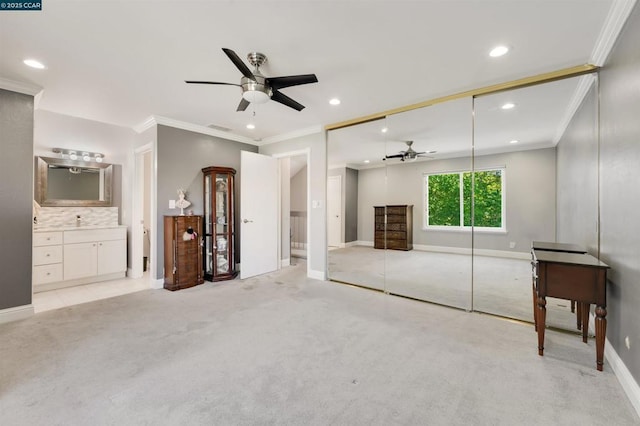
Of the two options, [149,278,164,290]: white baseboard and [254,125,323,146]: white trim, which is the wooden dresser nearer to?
[254,125,323,146]: white trim

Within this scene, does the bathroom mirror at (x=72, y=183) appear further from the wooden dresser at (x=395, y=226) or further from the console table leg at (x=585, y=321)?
the console table leg at (x=585, y=321)

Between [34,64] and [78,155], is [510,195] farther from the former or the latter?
[78,155]

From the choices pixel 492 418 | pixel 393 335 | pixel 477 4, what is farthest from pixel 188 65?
pixel 492 418

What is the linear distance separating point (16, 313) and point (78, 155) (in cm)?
256

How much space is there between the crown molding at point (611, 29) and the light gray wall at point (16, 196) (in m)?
5.37

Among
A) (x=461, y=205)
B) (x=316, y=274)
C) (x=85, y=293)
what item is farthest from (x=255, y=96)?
(x=85, y=293)

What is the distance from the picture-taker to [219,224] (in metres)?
4.63

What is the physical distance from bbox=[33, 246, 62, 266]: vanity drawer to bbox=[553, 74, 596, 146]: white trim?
22.4 ft

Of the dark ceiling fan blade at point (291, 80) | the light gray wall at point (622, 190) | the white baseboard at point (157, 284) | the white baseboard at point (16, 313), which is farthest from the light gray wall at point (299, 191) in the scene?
the light gray wall at point (622, 190)

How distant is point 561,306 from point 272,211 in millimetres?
4335

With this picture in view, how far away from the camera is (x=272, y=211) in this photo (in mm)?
5109

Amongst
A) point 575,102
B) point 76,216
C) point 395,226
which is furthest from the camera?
point 395,226

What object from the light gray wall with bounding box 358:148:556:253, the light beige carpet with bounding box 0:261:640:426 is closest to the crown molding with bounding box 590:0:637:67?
the light gray wall with bounding box 358:148:556:253

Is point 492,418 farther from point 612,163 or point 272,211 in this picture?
point 272,211
